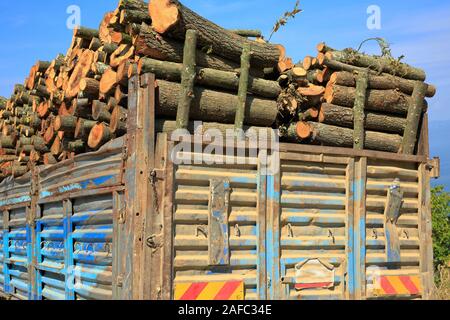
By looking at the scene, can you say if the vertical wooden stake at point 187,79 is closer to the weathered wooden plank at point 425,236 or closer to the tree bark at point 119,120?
the tree bark at point 119,120

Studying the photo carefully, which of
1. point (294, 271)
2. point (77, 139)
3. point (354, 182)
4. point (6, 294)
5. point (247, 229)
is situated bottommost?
point (6, 294)

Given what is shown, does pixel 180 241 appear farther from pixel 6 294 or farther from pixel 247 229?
pixel 6 294

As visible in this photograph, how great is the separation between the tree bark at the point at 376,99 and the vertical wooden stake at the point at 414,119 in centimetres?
9

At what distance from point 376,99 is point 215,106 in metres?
2.09

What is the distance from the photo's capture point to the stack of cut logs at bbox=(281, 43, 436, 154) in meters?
6.39

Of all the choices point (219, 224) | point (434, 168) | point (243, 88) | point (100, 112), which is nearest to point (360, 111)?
point (434, 168)

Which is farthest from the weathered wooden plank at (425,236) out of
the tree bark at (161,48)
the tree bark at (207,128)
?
the tree bark at (161,48)

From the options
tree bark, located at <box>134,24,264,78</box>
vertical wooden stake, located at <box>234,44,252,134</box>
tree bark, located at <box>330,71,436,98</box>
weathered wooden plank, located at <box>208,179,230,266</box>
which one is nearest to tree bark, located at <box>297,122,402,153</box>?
tree bark, located at <box>330,71,436,98</box>

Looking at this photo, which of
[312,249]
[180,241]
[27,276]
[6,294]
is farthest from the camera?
[6,294]

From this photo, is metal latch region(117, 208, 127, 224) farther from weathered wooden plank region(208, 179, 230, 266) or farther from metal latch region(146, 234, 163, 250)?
weathered wooden plank region(208, 179, 230, 266)

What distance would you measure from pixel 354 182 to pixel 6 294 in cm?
546

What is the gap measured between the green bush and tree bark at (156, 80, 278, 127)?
903 cm
